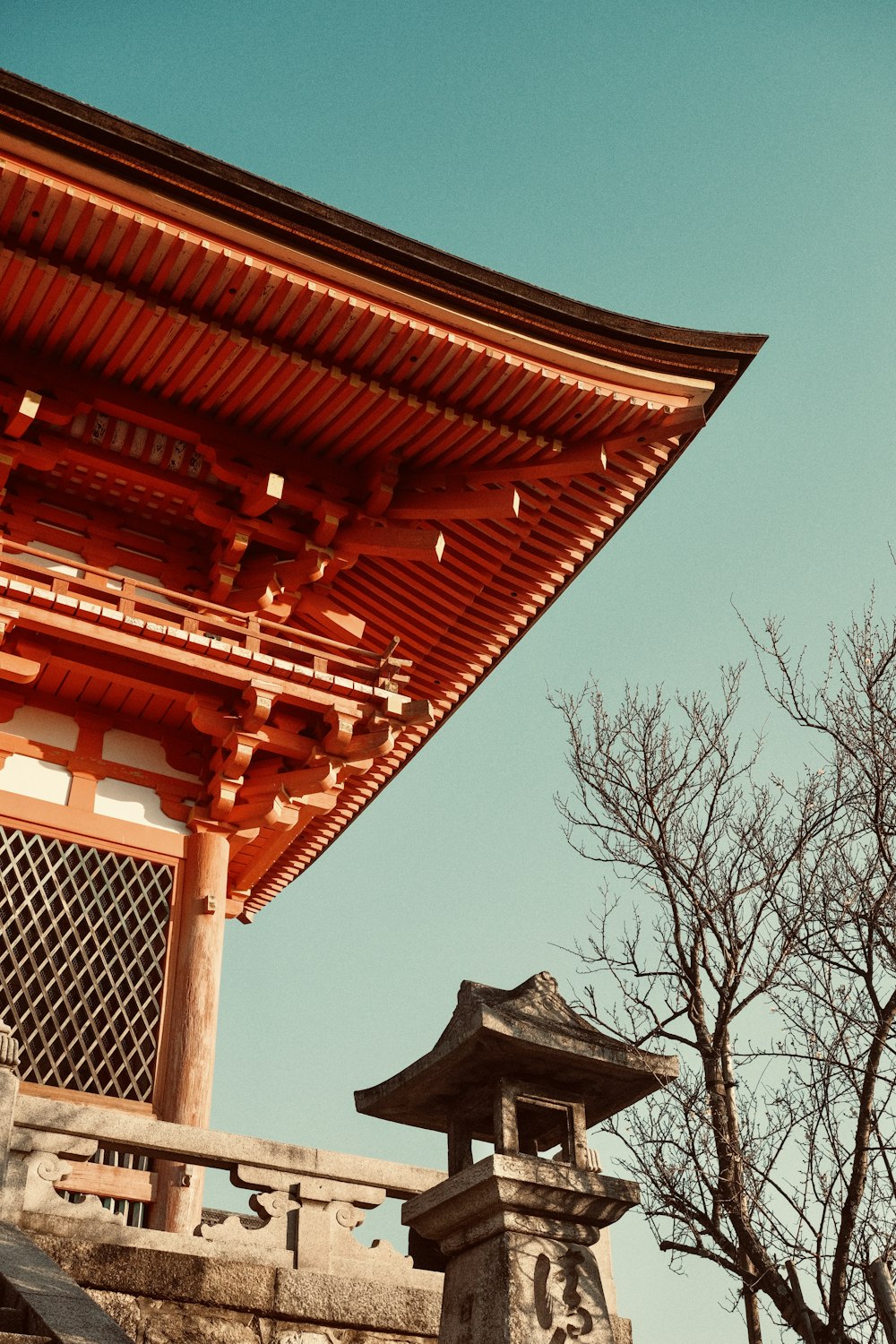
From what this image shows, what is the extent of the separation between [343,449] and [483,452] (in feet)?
3.85

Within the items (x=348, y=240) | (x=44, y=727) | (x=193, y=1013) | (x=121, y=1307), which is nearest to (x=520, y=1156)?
(x=121, y=1307)

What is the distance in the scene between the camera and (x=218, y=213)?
8.73 m

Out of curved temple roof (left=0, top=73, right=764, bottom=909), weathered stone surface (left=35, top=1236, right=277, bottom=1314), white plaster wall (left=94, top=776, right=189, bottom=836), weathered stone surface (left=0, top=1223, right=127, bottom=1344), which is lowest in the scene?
weathered stone surface (left=0, top=1223, right=127, bottom=1344)

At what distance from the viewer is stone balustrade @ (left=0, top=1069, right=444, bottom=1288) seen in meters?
5.98

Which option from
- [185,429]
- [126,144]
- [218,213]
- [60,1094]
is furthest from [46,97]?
[60,1094]

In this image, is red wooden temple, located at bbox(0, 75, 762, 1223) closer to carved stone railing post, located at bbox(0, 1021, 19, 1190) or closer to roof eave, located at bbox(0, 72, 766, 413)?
roof eave, located at bbox(0, 72, 766, 413)

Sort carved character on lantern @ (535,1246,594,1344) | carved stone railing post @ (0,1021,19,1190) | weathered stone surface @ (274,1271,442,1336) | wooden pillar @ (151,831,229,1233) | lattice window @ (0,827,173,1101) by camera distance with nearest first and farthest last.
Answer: carved character on lantern @ (535,1246,594,1344)
carved stone railing post @ (0,1021,19,1190)
weathered stone surface @ (274,1271,442,1336)
wooden pillar @ (151,831,229,1233)
lattice window @ (0,827,173,1101)

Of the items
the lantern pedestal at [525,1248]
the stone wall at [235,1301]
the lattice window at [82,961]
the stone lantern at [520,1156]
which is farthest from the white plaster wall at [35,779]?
the lantern pedestal at [525,1248]

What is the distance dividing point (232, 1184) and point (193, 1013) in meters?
2.27

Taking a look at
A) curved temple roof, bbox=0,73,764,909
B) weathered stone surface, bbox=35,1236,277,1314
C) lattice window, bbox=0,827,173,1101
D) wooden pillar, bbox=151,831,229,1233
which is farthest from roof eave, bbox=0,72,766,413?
weathered stone surface, bbox=35,1236,277,1314

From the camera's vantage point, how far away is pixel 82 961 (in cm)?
879

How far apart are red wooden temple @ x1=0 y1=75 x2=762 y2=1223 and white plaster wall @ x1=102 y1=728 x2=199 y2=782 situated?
0.02 m

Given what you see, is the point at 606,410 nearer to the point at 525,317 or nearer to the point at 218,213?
the point at 525,317

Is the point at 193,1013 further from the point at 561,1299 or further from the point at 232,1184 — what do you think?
the point at 561,1299
